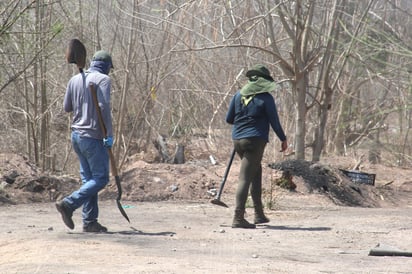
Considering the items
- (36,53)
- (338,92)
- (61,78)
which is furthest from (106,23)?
(338,92)

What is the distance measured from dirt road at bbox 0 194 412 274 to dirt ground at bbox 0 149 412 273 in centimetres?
1

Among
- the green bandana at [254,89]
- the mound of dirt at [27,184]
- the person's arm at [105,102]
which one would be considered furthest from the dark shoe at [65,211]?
the mound of dirt at [27,184]

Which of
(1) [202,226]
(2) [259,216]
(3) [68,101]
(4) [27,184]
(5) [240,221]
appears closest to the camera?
(3) [68,101]

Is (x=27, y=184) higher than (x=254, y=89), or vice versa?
(x=254, y=89)

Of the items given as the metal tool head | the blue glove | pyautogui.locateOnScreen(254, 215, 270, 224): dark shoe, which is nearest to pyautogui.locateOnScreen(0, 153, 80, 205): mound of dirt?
the metal tool head

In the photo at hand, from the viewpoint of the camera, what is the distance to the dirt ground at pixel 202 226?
7.34 metres

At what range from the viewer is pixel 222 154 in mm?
18297

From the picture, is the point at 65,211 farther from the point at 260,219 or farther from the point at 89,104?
the point at 260,219

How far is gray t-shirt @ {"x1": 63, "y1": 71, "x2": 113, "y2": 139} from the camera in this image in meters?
9.04

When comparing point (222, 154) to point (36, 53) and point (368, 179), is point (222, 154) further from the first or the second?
point (36, 53)

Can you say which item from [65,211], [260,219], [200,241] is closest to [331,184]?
[260,219]

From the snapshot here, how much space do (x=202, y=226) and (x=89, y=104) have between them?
86.1 inches

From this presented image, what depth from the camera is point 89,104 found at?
30.0 feet

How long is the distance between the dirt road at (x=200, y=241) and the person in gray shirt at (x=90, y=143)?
11.6 inches
